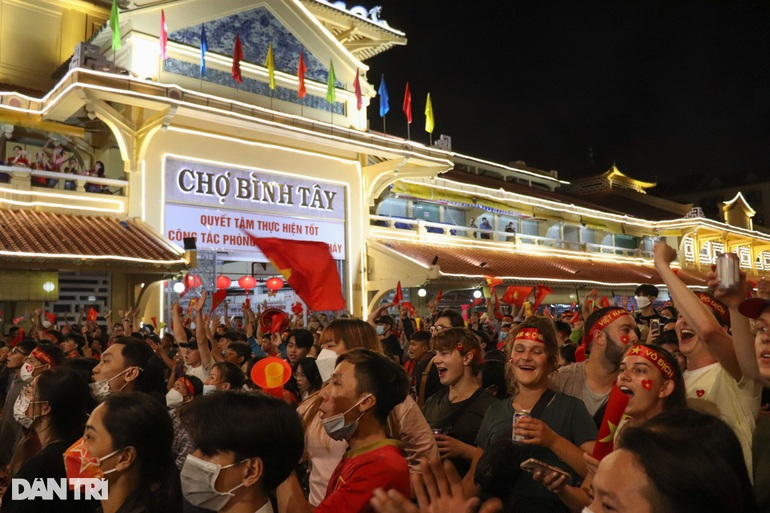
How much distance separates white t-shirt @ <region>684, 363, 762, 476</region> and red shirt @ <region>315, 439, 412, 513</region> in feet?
5.35

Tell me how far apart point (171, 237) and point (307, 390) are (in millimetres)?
9552

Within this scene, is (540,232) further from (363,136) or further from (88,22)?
(88,22)

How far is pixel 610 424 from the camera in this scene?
3.01 m

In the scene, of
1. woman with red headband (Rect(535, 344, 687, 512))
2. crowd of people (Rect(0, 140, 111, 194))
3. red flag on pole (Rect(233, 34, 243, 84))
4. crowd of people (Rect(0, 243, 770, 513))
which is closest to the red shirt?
crowd of people (Rect(0, 243, 770, 513))

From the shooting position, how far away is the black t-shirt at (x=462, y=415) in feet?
13.8

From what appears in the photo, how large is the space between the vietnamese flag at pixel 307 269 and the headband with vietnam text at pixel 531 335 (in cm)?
521

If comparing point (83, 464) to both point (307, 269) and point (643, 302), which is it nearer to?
point (643, 302)

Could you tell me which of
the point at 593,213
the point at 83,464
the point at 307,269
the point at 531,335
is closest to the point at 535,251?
the point at 593,213

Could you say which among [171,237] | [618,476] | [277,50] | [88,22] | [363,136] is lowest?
[618,476]

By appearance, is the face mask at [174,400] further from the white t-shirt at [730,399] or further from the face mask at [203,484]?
Answer: the white t-shirt at [730,399]

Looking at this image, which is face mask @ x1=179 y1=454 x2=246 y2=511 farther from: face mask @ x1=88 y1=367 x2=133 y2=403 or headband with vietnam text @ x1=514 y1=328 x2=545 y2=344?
face mask @ x1=88 y1=367 x2=133 y2=403

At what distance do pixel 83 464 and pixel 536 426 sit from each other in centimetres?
202

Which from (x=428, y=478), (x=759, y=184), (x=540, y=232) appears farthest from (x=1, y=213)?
(x=759, y=184)

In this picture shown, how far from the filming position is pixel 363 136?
16156 mm
